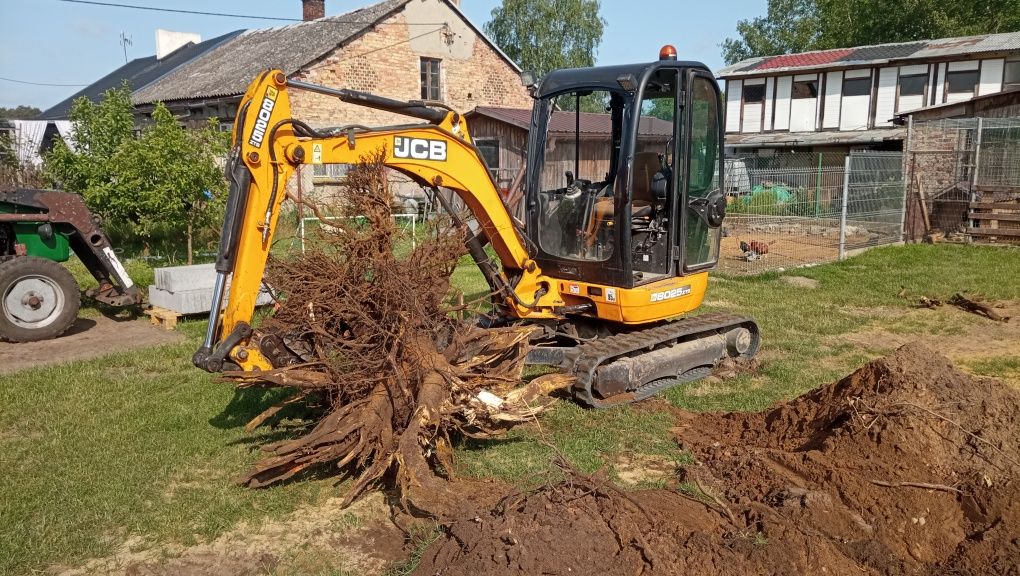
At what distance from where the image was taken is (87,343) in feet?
29.5

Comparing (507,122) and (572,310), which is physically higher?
(507,122)

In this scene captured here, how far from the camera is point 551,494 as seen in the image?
160 inches

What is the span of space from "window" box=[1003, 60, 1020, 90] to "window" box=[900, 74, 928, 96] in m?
2.57

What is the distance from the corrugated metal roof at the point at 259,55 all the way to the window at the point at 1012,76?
68.8 ft

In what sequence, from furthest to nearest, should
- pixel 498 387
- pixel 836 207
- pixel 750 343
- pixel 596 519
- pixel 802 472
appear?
pixel 836 207 → pixel 750 343 → pixel 498 387 → pixel 802 472 → pixel 596 519

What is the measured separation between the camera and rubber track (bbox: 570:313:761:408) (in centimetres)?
623

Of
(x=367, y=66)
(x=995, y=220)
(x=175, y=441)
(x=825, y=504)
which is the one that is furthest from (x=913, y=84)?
(x=175, y=441)

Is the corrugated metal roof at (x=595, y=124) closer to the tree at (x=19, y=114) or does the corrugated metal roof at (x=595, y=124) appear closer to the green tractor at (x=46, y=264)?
the green tractor at (x=46, y=264)

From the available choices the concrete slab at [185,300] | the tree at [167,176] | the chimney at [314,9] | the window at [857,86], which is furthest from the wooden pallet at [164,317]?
the window at [857,86]

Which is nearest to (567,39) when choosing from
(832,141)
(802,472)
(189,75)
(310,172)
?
(832,141)

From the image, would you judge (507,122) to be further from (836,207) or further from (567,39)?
(567,39)

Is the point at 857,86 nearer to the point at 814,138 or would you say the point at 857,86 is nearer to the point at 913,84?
the point at 913,84

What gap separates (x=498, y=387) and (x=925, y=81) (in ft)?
94.9

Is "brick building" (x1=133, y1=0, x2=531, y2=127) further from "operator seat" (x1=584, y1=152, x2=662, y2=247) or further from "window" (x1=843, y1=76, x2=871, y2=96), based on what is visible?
"operator seat" (x1=584, y1=152, x2=662, y2=247)
